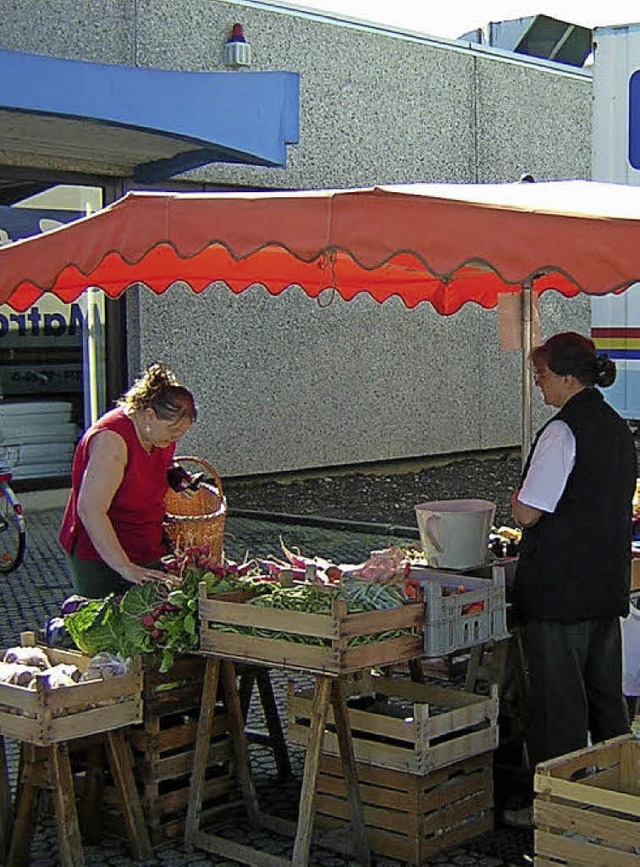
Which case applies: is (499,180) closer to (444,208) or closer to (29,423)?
(29,423)

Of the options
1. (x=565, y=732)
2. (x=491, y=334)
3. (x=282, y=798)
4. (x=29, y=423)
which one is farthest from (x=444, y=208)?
(x=491, y=334)

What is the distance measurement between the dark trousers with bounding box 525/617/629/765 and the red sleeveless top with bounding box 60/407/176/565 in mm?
1515

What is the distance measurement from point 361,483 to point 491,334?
10.1 ft

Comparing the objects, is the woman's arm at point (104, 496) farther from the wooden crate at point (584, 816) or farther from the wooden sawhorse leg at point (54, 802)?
the wooden crate at point (584, 816)

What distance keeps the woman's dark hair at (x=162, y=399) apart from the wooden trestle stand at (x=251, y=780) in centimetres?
97

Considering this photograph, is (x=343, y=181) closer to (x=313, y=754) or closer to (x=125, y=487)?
(x=125, y=487)

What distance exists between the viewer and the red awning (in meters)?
4.45

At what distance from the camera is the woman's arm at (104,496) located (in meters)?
5.33

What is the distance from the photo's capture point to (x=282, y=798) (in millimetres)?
5586

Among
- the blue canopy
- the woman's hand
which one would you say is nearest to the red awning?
the woman's hand

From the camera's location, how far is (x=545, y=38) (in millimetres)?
19156

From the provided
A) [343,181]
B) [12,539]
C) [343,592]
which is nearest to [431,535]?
[343,592]

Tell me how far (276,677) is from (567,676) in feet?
8.36

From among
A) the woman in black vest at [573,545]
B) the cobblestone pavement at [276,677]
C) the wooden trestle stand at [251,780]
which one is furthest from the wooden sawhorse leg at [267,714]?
the woman in black vest at [573,545]
